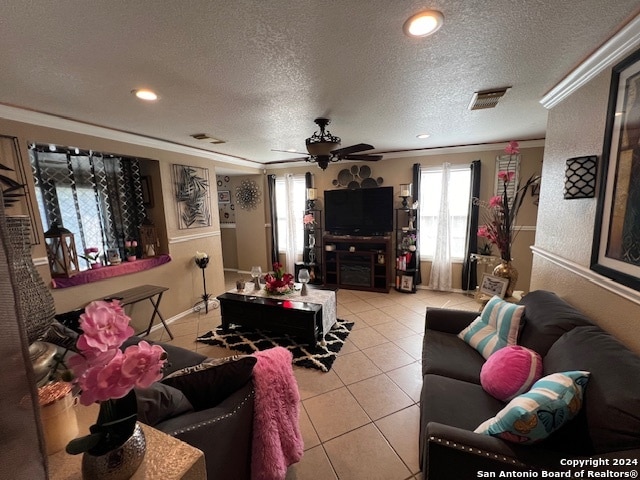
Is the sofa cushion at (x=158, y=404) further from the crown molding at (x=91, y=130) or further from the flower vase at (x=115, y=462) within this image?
the crown molding at (x=91, y=130)

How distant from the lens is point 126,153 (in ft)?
9.77

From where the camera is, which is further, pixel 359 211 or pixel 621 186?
pixel 359 211

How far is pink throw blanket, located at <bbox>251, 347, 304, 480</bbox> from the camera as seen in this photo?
1234 mm

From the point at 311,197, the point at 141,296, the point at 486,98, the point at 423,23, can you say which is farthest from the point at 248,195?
the point at 423,23

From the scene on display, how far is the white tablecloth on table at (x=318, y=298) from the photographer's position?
9.38 feet

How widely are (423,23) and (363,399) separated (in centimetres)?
240

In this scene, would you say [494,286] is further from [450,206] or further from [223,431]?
[223,431]

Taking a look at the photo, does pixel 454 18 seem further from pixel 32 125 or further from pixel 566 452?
pixel 32 125

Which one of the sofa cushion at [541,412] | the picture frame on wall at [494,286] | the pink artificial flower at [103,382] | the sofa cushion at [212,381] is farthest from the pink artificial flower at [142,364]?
the picture frame on wall at [494,286]

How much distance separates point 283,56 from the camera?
151 cm

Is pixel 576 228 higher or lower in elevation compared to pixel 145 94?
lower

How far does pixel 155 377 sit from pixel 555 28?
7.24 ft

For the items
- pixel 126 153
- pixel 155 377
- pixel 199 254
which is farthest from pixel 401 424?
pixel 126 153

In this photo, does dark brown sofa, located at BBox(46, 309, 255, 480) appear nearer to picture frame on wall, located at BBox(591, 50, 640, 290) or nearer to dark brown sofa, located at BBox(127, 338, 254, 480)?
dark brown sofa, located at BBox(127, 338, 254, 480)
